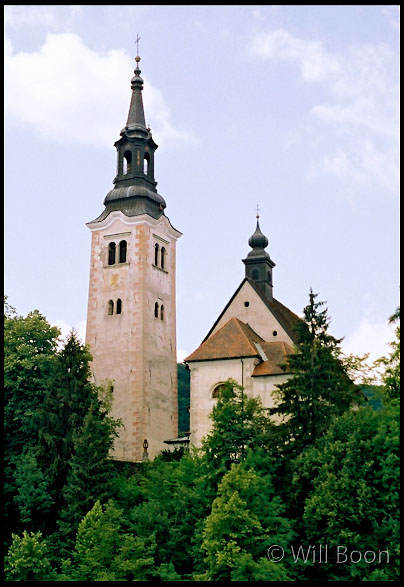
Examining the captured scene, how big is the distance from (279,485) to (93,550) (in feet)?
25.4

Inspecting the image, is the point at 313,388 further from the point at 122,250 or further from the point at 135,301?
the point at 122,250

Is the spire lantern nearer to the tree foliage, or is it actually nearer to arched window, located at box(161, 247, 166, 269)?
arched window, located at box(161, 247, 166, 269)

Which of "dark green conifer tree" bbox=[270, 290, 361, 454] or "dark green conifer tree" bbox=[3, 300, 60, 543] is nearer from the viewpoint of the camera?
"dark green conifer tree" bbox=[270, 290, 361, 454]

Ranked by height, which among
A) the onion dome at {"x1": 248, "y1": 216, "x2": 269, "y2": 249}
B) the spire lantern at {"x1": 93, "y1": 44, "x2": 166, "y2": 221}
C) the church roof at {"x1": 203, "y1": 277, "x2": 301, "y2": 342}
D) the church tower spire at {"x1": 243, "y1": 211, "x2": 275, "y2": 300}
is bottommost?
the church roof at {"x1": 203, "y1": 277, "x2": 301, "y2": 342}

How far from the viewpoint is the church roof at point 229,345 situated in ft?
135

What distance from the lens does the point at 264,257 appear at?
52344 mm

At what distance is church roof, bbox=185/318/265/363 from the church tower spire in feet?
28.4

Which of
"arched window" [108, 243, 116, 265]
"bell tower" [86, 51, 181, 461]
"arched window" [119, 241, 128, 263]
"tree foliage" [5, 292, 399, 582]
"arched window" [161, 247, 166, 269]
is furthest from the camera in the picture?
"arched window" [161, 247, 166, 269]

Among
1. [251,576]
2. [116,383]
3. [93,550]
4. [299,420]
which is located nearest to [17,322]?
[116,383]

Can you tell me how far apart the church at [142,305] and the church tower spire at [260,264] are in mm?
73

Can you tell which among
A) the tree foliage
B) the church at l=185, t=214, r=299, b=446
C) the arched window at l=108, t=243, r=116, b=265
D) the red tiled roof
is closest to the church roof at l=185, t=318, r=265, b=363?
the church at l=185, t=214, r=299, b=446

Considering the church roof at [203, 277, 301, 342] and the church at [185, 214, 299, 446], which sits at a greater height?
the church roof at [203, 277, 301, 342]

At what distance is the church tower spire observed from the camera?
51750 mm

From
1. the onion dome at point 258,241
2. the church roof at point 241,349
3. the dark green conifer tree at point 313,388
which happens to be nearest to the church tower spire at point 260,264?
the onion dome at point 258,241
